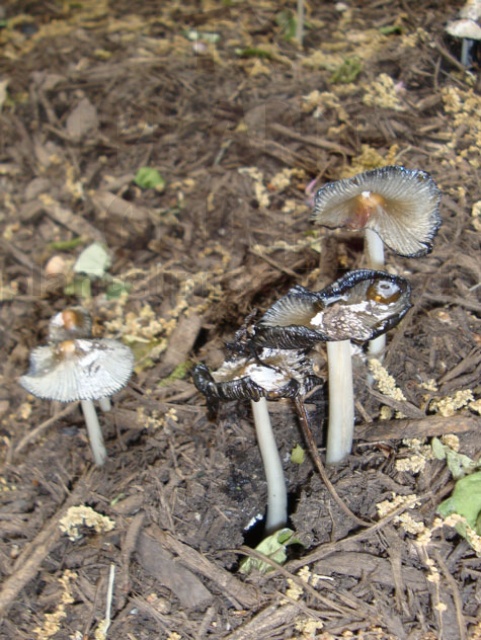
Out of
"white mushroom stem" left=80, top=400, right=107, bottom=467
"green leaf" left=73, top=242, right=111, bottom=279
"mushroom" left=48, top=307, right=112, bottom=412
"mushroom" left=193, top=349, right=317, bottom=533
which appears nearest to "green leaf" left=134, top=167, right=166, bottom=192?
"green leaf" left=73, top=242, right=111, bottom=279

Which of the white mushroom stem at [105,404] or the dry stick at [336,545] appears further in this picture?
the white mushroom stem at [105,404]

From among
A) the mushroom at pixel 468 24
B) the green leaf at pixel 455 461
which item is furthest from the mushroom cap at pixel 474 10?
the green leaf at pixel 455 461

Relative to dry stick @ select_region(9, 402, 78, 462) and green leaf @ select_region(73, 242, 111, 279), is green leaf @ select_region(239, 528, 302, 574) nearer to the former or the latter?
dry stick @ select_region(9, 402, 78, 462)

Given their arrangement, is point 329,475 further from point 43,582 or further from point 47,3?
point 47,3

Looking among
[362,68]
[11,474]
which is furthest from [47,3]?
[11,474]

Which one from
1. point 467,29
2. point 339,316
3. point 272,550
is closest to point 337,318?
point 339,316

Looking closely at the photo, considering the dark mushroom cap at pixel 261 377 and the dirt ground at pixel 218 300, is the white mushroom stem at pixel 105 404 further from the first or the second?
the dark mushroom cap at pixel 261 377
